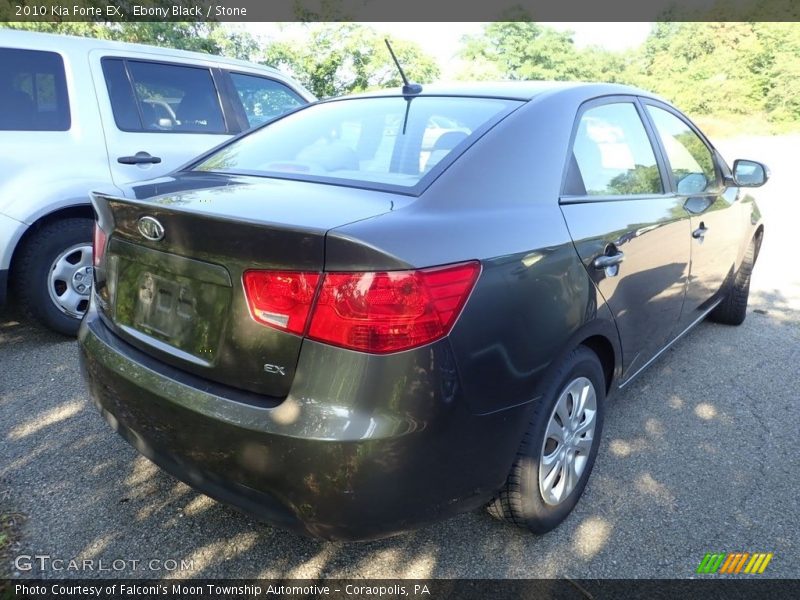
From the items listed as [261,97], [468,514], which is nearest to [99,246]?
[468,514]

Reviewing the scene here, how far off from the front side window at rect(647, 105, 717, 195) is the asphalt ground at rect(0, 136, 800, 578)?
4.04 ft

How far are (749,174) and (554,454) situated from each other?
2692 mm

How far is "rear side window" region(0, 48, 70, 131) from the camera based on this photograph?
349 centimetres

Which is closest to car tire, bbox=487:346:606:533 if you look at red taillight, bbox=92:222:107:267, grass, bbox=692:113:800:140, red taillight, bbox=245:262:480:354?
red taillight, bbox=245:262:480:354

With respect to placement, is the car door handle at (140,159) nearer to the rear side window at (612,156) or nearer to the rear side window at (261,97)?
the rear side window at (261,97)

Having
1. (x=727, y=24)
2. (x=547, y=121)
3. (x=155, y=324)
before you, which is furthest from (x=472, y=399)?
(x=727, y=24)

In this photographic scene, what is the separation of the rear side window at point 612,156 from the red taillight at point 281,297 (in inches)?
45.2

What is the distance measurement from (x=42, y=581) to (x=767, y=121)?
152 ft

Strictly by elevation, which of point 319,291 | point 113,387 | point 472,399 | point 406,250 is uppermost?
point 406,250

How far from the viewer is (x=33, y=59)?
363 cm

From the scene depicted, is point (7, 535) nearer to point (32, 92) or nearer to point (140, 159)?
point (140, 159)

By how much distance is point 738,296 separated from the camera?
4.43 m

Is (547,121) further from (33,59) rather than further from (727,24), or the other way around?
(727,24)

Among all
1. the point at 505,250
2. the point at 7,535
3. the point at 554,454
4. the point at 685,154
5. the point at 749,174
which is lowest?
the point at 7,535
